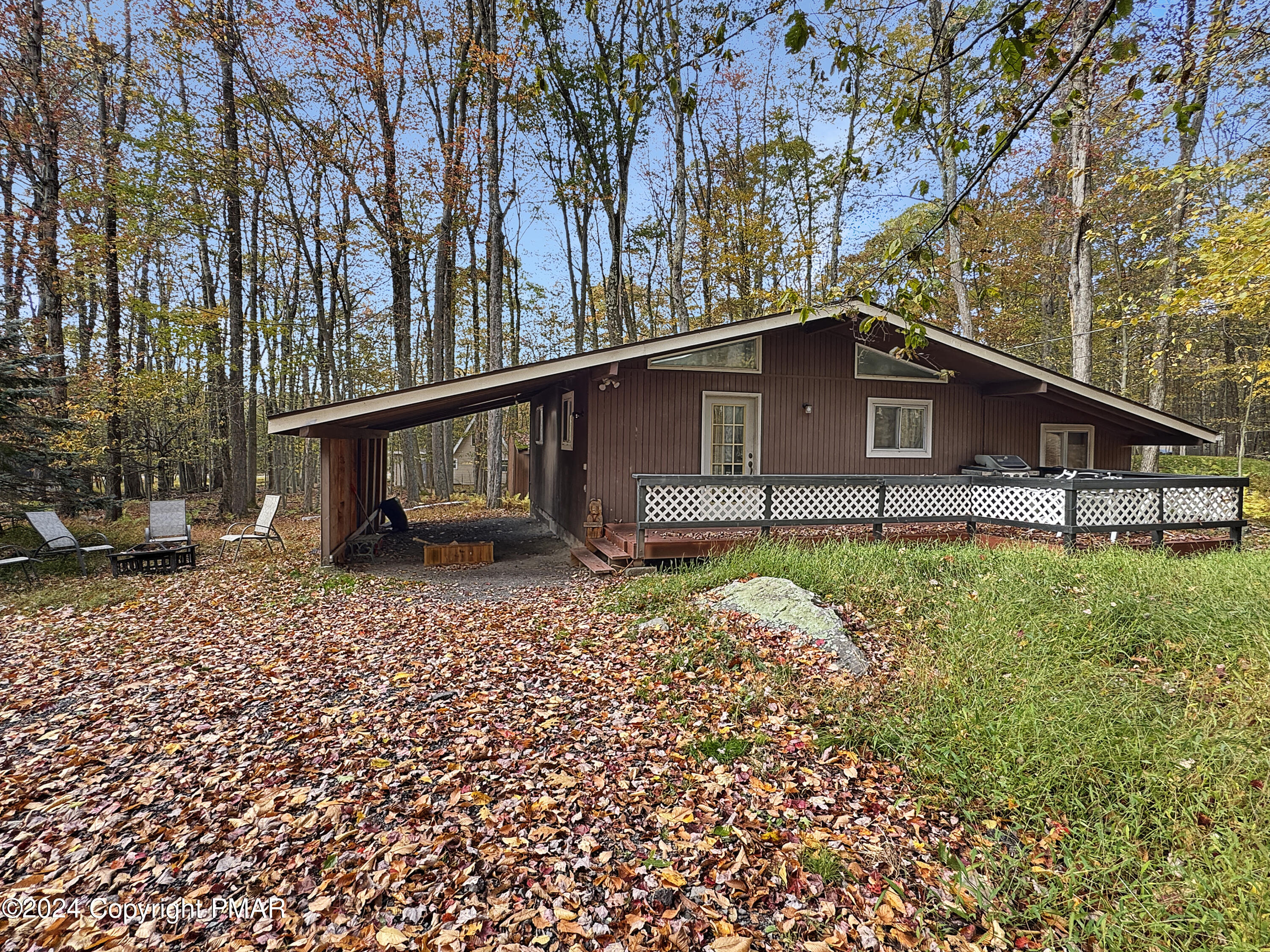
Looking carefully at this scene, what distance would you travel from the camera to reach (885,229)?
61.1ft

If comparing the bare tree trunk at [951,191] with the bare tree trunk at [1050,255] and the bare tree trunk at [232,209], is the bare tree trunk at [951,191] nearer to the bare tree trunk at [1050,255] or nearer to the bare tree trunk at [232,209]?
the bare tree trunk at [1050,255]

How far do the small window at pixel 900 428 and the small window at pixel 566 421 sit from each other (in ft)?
17.4

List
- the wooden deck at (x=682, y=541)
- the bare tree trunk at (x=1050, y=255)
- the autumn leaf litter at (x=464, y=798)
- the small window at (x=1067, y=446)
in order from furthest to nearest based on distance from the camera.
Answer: the bare tree trunk at (x=1050, y=255)
the small window at (x=1067, y=446)
the wooden deck at (x=682, y=541)
the autumn leaf litter at (x=464, y=798)

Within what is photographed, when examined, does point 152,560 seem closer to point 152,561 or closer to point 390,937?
point 152,561

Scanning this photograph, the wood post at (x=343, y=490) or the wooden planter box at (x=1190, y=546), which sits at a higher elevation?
the wood post at (x=343, y=490)

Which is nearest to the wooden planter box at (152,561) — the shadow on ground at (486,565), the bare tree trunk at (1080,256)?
the shadow on ground at (486,565)

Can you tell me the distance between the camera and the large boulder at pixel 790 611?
439 centimetres

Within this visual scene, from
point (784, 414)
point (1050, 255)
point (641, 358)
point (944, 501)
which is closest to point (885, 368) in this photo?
point (784, 414)

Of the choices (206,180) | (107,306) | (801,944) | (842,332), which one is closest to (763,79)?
(842,332)

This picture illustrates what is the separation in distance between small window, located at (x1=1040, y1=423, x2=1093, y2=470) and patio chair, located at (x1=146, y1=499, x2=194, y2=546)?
47.7 ft

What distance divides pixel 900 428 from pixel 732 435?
3216 mm

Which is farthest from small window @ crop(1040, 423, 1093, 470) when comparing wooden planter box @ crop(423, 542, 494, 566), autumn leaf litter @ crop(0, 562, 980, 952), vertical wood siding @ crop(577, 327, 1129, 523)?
wooden planter box @ crop(423, 542, 494, 566)

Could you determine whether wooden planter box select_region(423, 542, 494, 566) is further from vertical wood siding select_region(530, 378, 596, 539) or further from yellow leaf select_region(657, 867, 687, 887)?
yellow leaf select_region(657, 867, 687, 887)

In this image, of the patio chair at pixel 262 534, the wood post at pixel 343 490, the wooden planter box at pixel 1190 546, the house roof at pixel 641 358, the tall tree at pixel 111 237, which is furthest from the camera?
the tall tree at pixel 111 237
